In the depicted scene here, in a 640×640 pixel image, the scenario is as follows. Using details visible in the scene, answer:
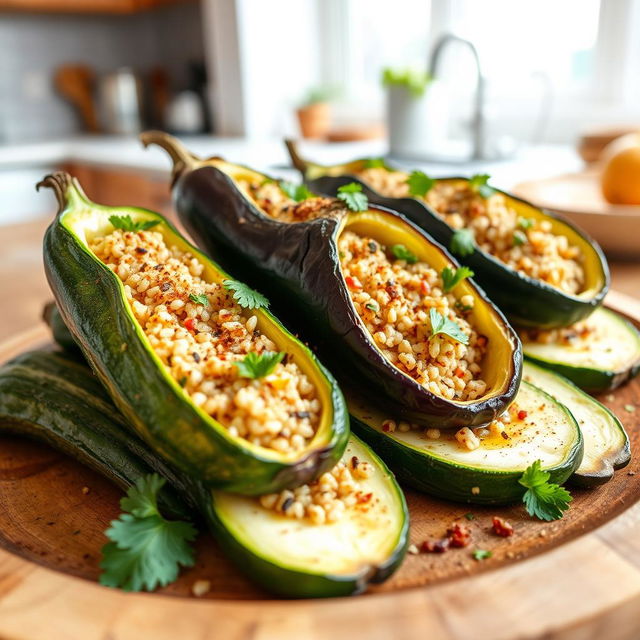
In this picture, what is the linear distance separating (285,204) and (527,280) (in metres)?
0.59

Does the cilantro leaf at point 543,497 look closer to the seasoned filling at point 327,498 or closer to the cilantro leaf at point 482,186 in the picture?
the seasoned filling at point 327,498

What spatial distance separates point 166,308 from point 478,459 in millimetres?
614

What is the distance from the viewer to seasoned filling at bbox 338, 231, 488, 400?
4.25 feet

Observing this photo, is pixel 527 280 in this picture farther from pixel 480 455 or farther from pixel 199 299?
pixel 199 299

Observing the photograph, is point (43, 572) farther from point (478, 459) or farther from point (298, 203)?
point (298, 203)

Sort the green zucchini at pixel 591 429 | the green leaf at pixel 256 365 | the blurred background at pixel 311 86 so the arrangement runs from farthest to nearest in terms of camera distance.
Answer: the blurred background at pixel 311 86 → the green zucchini at pixel 591 429 → the green leaf at pixel 256 365

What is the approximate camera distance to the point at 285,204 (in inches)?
63.9

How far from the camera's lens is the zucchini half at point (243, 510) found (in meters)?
0.94

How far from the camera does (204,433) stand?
1010 millimetres

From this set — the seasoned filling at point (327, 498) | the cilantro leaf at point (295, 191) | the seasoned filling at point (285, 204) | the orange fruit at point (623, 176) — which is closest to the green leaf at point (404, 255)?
the seasoned filling at point (285, 204)

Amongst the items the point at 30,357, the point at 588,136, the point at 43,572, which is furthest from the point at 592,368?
the point at 588,136

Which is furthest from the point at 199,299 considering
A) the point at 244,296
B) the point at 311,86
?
the point at 311,86

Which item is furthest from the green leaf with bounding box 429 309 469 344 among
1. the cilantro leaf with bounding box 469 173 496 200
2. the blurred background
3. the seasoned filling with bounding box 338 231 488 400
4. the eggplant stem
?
the blurred background

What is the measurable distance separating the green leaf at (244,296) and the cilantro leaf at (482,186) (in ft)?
2.43
